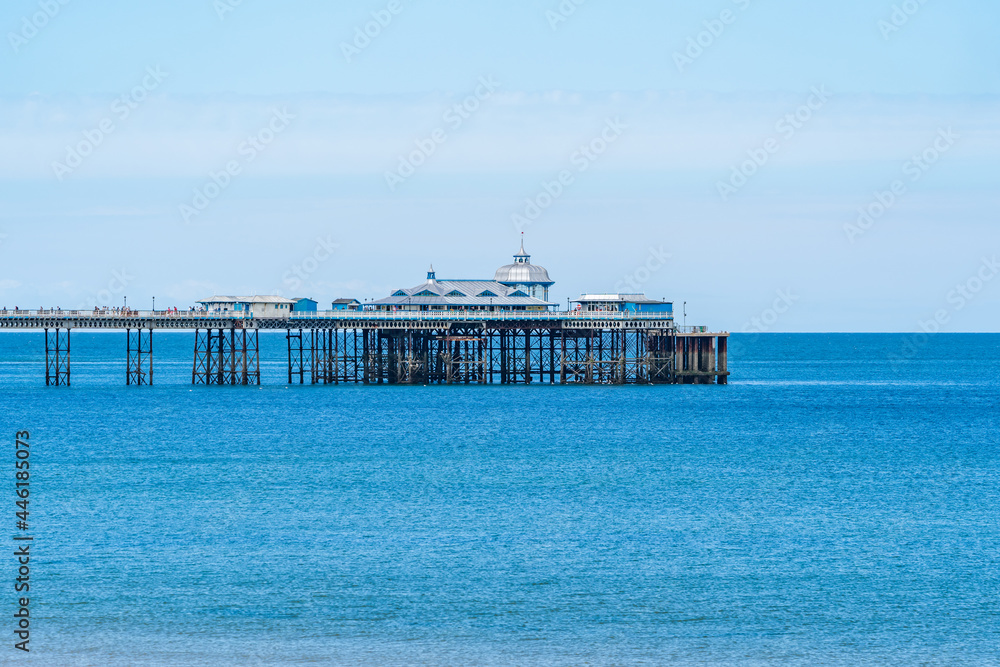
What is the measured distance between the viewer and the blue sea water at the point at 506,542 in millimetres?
28875

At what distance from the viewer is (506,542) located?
38500 mm

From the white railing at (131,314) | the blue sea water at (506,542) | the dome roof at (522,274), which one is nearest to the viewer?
the blue sea water at (506,542)

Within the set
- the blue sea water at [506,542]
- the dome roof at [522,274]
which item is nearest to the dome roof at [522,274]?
the dome roof at [522,274]

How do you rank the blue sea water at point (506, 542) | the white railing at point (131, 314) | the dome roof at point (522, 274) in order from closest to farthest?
the blue sea water at point (506, 542), the white railing at point (131, 314), the dome roof at point (522, 274)

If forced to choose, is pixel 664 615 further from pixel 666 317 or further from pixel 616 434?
pixel 666 317

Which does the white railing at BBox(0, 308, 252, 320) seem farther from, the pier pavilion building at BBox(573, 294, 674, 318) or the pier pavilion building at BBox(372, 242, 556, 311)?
the pier pavilion building at BBox(573, 294, 674, 318)

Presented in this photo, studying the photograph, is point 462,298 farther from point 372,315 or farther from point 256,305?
point 256,305

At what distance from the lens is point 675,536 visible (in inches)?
1565

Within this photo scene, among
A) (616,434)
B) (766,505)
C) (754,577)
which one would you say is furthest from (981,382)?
(754,577)

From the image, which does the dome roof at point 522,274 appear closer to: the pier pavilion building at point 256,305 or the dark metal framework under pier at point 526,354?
the dark metal framework under pier at point 526,354

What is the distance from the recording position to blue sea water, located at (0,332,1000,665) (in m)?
28.9

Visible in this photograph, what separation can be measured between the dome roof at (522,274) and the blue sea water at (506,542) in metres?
40.6

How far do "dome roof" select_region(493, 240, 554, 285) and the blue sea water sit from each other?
133 ft

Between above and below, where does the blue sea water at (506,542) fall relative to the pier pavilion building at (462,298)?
below
